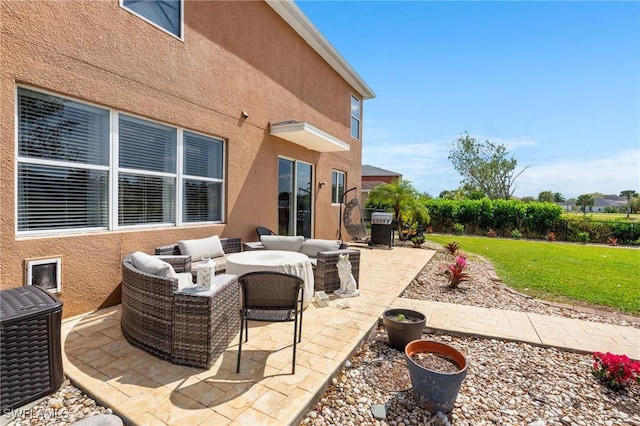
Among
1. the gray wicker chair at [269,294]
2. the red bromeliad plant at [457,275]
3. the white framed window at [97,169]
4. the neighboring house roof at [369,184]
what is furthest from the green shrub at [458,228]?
the gray wicker chair at [269,294]

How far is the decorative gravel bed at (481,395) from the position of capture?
7.86 feet

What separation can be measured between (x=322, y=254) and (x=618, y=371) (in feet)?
12.5

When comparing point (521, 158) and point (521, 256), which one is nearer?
point (521, 256)

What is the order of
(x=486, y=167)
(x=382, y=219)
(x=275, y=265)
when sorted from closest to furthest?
1. (x=275, y=265)
2. (x=382, y=219)
3. (x=486, y=167)

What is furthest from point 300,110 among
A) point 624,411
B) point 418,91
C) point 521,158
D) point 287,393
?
point 521,158

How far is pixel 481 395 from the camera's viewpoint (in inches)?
109

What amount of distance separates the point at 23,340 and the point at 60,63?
3.41 meters

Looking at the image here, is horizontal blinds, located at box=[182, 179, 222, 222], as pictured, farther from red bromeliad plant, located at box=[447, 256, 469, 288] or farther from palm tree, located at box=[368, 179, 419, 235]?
palm tree, located at box=[368, 179, 419, 235]

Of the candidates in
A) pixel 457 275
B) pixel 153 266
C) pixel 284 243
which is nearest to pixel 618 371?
pixel 457 275

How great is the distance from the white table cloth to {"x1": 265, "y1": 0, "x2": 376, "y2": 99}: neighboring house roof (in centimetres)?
664

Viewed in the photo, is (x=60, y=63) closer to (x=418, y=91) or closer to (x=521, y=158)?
(x=418, y=91)

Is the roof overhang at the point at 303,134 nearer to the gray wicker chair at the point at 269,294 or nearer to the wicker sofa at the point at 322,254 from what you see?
the wicker sofa at the point at 322,254

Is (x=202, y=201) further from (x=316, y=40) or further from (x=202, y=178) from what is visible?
(x=316, y=40)

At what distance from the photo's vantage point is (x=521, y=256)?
10625mm
